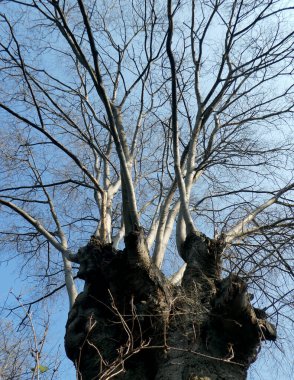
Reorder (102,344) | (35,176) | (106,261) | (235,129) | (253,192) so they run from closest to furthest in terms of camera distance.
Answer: (102,344)
(106,261)
(253,192)
(35,176)
(235,129)

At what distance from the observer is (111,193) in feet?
18.0

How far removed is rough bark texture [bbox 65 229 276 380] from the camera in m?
2.88

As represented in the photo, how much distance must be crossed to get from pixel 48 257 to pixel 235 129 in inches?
125

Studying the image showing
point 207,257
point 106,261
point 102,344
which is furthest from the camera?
point 207,257

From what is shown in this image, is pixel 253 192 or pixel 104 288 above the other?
A: pixel 253 192

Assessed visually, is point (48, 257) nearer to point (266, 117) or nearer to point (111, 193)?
point (111, 193)

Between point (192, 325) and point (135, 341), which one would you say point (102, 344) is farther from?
point (192, 325)

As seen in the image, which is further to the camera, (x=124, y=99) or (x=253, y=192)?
(x=124, y=99)

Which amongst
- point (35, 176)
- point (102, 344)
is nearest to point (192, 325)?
point (102, 344)

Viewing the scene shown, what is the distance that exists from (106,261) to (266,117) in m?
3.69

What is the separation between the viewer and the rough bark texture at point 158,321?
113 inches

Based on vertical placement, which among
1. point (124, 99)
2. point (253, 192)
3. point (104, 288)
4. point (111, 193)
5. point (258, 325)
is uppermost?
point (124, 99)

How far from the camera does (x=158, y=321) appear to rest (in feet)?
10.2

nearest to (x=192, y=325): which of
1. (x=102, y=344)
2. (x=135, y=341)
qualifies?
(x=135, y=341)
